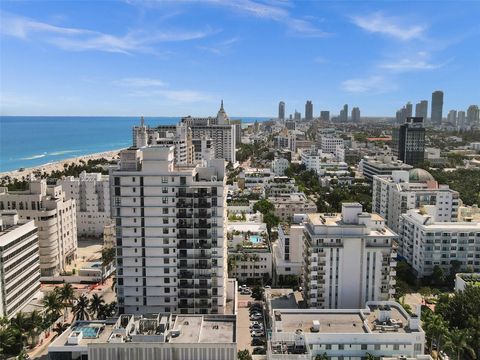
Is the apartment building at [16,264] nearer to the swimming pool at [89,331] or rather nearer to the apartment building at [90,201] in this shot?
the swimming pool at [89,331]

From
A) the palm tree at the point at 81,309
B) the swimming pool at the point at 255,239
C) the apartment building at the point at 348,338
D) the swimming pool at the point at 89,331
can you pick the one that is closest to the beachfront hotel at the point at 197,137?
the swimming pool at the point at 255,239

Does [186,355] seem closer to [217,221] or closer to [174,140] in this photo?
[217,221]

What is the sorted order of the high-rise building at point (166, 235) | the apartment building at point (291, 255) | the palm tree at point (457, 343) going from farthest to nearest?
the apartment building at point (291, 255) < the high-rise building at point (166, 235) < the palm tree at point (457, 343)

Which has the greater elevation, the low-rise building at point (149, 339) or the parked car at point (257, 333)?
the low-rise building at point (149, 339)

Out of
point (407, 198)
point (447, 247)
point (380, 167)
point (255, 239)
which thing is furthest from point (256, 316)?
point (380, 167)

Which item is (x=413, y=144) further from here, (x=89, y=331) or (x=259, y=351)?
(x=89, y=331)

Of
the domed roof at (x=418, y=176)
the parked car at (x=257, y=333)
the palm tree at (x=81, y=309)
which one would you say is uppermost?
the domed roof at (x=418, y=176)

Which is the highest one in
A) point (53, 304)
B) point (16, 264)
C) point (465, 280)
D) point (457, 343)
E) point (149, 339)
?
point (16, 264)

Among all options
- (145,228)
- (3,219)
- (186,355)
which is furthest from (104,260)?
(186,355)
